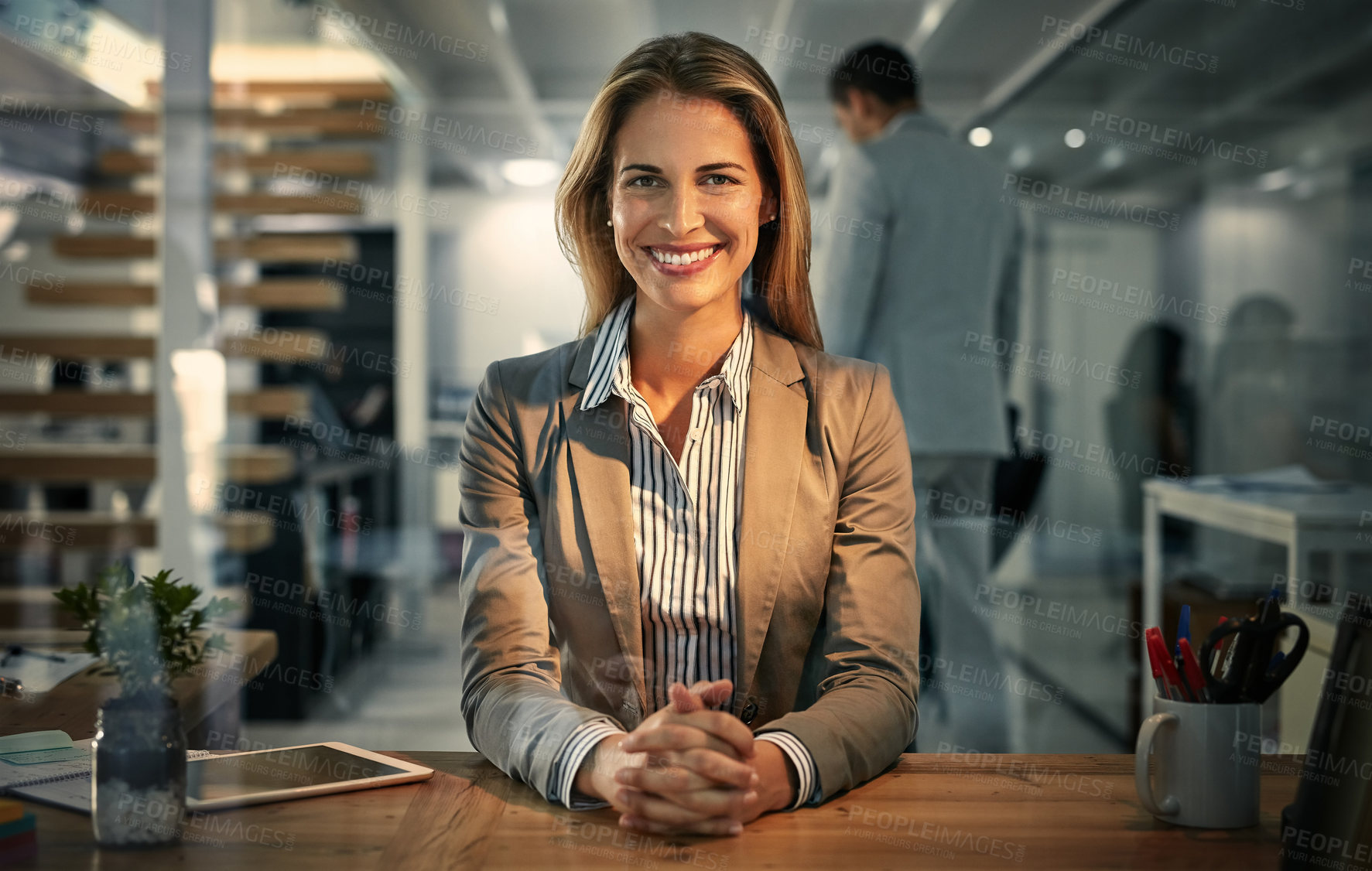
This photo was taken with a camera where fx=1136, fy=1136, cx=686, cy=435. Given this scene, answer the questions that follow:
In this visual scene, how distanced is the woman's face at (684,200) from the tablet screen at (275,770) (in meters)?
0.64

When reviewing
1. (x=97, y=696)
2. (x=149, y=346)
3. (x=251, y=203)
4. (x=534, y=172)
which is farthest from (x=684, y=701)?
(x=251, y=203)

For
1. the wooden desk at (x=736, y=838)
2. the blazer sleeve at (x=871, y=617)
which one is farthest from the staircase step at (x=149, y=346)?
the wooden desk at (x=736, y=838)

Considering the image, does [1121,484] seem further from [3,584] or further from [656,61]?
[3,584]

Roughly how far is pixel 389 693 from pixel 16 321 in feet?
16.3

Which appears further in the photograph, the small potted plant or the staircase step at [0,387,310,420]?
the staircase step at [0,387,310,420]

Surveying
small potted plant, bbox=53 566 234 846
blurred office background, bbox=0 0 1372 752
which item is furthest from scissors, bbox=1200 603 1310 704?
blurred office background, bbox=0 0 1372 752

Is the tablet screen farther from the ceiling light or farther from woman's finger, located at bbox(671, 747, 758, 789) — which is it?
the ceiling light

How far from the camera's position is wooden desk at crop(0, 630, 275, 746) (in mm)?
1205

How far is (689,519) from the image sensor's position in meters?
1.35

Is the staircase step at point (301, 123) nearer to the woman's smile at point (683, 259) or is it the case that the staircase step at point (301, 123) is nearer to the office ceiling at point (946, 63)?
the office ceiling at point (946, 63)

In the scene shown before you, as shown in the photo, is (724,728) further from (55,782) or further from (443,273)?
(443,273)

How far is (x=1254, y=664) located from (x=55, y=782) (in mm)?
1082

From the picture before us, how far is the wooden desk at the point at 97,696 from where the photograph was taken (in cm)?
121

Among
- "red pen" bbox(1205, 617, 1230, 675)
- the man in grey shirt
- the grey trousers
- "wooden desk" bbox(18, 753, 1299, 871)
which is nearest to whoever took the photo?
"wooden desk" bbox(18, 753, 1299, 871)
